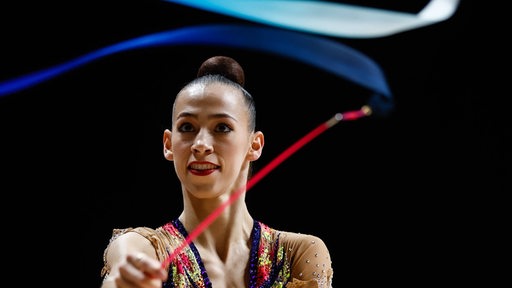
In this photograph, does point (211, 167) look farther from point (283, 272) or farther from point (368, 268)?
point (368, 268)

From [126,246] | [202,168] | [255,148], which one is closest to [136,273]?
[126,246]

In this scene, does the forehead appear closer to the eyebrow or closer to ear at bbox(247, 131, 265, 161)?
the eyebrow

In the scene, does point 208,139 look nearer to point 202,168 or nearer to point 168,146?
point 202,168

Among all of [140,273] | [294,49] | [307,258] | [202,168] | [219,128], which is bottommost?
[140,273]

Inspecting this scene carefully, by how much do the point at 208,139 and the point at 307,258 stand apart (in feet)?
1.46

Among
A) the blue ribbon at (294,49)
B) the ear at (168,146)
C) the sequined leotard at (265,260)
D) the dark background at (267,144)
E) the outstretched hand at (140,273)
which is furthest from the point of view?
the dark background at (267,144)

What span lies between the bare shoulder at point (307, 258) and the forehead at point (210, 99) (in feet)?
1.34

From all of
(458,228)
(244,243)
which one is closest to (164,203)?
(244,243)

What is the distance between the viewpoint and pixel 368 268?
2596 mm

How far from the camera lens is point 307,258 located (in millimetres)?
2086

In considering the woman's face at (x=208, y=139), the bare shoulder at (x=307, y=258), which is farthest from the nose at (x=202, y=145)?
the bare shoulder at (x=307, y=258)

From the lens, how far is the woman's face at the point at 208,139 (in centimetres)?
203

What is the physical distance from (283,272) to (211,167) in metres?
0.37

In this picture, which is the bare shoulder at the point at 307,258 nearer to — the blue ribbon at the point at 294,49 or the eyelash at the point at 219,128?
the eyelash at the point at 219,128
